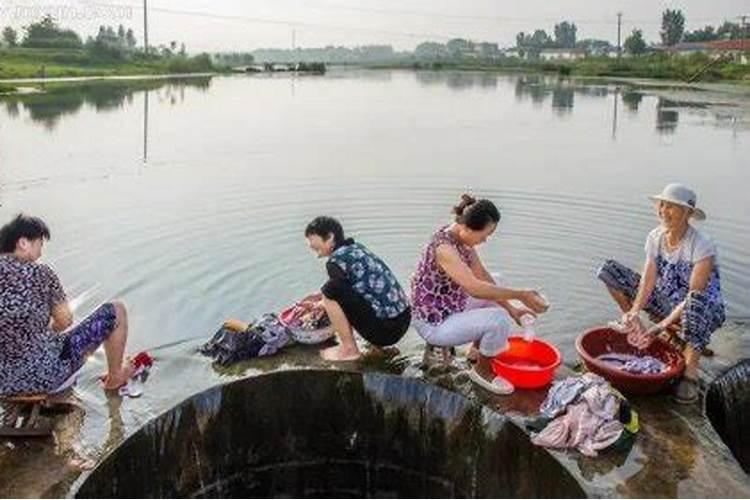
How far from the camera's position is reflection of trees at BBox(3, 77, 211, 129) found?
933 inches

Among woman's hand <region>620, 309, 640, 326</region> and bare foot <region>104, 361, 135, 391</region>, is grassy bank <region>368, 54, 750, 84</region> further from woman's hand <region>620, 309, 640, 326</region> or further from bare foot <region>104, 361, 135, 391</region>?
bare foot <region>104, 361, 135, 391</region>

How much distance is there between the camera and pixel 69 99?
96.3 ft

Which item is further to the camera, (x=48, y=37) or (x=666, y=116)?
(x=48, y=37)

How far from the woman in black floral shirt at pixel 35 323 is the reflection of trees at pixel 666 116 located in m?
19.5

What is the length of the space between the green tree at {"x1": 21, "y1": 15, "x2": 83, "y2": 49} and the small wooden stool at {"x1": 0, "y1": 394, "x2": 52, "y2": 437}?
6488cm

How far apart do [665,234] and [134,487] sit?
153 inches

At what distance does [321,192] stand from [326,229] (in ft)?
26.0

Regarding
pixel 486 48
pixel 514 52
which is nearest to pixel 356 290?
pixel 514 52

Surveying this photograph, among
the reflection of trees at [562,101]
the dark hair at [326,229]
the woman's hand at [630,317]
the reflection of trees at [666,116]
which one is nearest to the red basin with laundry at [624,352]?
the woman's hand at [630,317]

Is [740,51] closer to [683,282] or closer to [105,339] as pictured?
[683,282]

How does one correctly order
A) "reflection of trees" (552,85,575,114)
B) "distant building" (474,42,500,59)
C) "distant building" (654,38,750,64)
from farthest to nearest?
"distant building" (474,42,500,59) < "distant building" (654,38,750,64) < "reflection of trees" (552,85,575,114)

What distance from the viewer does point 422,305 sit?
5.02 metres

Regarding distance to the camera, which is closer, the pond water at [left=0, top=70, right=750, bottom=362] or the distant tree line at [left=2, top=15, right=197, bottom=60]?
the pond water at [left=0, top=70, right=750, bottom=362]

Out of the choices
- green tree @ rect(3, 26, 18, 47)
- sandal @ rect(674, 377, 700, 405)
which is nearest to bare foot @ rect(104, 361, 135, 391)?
sandal @ rect(674, 377, 700, 405)
